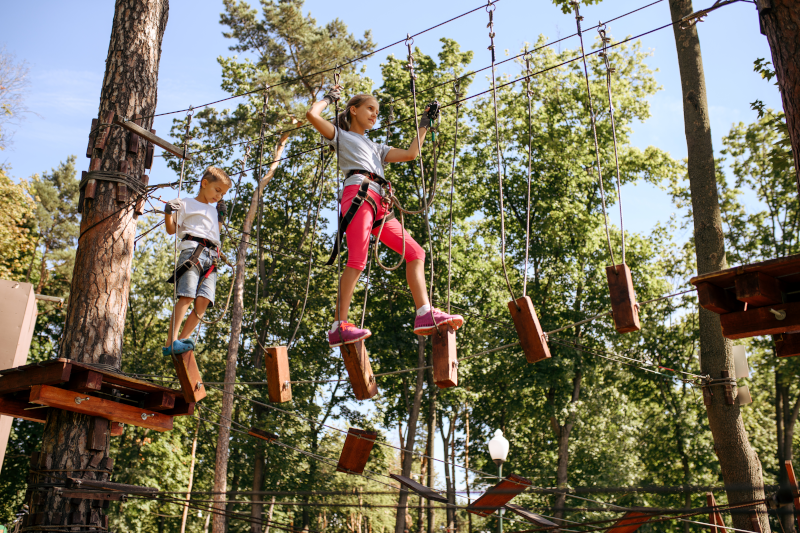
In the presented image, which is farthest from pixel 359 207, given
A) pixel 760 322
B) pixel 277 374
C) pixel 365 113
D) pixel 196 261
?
pixel 760 322

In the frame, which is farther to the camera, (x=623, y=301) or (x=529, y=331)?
(x=529, y=331)

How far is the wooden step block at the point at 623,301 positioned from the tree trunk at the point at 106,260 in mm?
3521

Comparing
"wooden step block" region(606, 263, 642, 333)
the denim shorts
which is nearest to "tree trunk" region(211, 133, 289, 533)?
the denim shorts

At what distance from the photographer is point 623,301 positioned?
3.77 metres

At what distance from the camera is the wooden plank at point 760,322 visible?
369 cm

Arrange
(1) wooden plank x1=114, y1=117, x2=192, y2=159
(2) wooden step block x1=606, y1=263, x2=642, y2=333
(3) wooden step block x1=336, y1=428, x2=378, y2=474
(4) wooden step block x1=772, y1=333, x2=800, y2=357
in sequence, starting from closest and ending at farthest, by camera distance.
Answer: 1. (2) wooden step block x1=606, y1=263, x2=642, y2=333
2. (4) wooden step block x1=772, y1=333, x2=800, y2=357
3. (3) wooden step block x1=336, y1=428, x2=378, y2=474
4. (1) wooden plank x1=114, y1=117, x2=192, y2=159

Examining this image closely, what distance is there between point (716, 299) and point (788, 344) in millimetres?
674

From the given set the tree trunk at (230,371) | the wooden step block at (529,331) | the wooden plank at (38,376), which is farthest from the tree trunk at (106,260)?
the tree trunk at (230,371)

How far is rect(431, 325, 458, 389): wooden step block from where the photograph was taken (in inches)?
150

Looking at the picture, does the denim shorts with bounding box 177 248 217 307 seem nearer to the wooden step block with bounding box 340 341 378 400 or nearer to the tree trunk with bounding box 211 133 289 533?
the wooden step block with bounding box 340 341 378 400

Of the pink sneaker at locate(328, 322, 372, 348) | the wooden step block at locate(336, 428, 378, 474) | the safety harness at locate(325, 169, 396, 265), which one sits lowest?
the wooden step block at locate(336, 428, 378, 474)

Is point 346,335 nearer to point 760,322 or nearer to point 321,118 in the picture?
point 321,118

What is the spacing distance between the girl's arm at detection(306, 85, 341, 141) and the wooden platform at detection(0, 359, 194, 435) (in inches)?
87.2

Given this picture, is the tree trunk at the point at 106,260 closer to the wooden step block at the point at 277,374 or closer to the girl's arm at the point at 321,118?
the wooden step block at the point at 277,374
